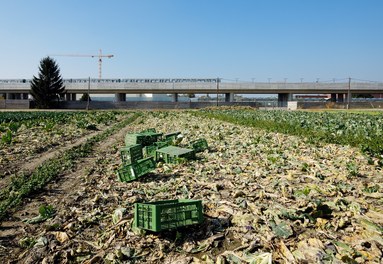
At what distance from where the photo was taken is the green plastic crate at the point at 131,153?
827cm

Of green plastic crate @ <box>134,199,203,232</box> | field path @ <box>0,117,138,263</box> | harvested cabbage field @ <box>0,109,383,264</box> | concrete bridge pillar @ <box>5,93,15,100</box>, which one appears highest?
concrete bridge pillar @ <box>5,93,15,100</box>

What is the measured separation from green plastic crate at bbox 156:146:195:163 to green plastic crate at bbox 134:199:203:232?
13.2ft

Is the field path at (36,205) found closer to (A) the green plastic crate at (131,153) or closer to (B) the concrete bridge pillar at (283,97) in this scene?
(A) the green plastic crate at (131,153)

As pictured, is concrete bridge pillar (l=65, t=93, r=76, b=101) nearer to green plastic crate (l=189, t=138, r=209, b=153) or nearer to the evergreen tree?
the evergreen tree

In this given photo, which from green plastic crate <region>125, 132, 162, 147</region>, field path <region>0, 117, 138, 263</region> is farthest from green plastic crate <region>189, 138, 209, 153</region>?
field path <region>0, 117, 138, 263</region>

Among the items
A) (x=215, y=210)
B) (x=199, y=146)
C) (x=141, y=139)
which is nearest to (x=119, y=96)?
(x=141, y=139)

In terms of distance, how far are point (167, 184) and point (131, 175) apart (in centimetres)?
90

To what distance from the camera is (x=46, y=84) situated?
75188mm

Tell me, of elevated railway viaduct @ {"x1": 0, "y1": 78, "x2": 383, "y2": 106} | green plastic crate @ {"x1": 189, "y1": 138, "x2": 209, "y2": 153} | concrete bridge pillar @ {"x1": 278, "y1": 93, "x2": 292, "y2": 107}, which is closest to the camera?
green plastic crate @ {"x1": 189, "y1": 138, "x2": 209, "y2": 153}

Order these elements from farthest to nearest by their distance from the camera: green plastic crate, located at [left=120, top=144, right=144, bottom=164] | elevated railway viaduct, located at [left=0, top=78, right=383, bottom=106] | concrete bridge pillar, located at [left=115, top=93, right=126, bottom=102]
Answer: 1. concrete bridge pillar, located at [left=115, top=93, right=126, bottom=102]
2. elevated railway viaduct, located at [left=0, top=78, right=383, bottom=106]
3. green plastic crate, located at [left=120, top=144, right=144, bottom=164]

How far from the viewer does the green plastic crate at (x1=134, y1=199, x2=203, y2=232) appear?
3.92 metres

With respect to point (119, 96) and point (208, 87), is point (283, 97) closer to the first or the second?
point (208, 87)

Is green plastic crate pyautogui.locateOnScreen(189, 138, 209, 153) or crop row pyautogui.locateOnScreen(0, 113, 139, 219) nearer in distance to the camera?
crop row pyautogui.locateOnScreen(0, 113, 139, 219)

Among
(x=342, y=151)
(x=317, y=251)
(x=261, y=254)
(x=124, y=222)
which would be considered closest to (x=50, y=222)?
(x=124, y=222)
